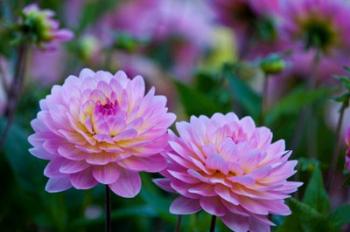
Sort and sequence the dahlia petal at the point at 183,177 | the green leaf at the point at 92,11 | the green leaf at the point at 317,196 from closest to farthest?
1. the dahlia petal at the point at 183,177
2. the green leaf at the point at 317,196
3. the green leaf at the point at 92,11

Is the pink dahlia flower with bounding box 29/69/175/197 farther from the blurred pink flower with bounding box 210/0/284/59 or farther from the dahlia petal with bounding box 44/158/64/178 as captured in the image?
the blurred pink flower with bounding box 210/0/284/59

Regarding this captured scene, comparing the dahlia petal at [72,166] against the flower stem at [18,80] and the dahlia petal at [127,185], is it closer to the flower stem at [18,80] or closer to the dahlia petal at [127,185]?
the dahlia petal at [127,185]

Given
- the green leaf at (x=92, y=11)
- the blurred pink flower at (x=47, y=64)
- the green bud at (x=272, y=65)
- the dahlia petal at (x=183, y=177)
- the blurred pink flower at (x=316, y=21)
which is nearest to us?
the dahlia petal at (x=183, y=177)

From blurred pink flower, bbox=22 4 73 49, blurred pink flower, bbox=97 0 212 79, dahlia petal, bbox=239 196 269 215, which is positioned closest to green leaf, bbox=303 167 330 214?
dahlia petal, bbox=239 196 269 215

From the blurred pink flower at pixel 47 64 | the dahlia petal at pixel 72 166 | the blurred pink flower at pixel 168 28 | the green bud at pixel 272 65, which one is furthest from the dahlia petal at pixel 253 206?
the blurred pink flower at pixel 47 64

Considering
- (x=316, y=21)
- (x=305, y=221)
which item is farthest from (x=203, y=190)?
(x=316, y=21)

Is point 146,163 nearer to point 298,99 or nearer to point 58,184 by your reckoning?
point 58,184
